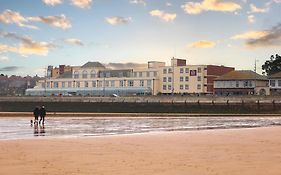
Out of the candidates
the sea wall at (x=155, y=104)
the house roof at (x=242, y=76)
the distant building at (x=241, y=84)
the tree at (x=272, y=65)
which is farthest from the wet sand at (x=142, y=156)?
the tree at (x=272, y=65)

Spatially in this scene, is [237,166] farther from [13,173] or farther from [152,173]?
[13,173]

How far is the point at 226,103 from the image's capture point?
83062 mm

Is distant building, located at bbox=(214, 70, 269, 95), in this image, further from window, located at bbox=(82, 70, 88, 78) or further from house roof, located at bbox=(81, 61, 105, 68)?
house roof, located at bbox=(81, 61, 105, 68)

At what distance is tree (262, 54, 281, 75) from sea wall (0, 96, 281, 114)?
6064 centimetres

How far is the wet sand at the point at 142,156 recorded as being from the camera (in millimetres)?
15477

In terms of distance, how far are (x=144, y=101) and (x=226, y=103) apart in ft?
66.3

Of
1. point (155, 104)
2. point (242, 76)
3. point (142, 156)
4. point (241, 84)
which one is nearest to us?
point (142, 156)

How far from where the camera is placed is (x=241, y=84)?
11144 cm

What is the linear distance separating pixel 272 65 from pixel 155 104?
6586 centimetres

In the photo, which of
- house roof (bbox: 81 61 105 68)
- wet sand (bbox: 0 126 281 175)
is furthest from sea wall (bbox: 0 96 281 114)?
wet sand (bbox: 0 126 281 175)

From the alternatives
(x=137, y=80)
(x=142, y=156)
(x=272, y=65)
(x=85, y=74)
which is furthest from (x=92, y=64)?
(x=142, y=156)

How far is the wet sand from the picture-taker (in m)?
15.5

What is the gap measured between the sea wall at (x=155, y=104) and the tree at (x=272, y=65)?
199ft

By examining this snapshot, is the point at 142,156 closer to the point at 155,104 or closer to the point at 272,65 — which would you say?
the point at 155,104
